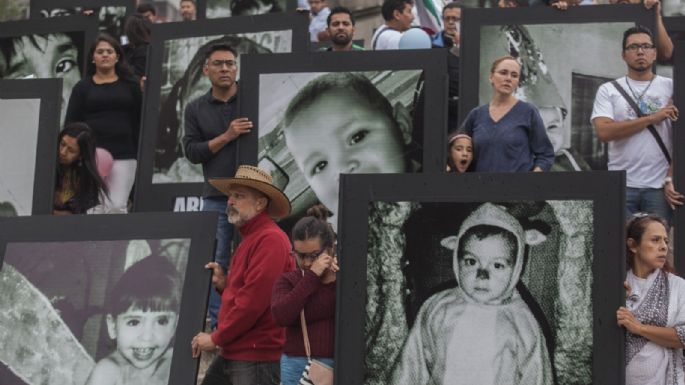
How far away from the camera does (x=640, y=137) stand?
1046 centimetres

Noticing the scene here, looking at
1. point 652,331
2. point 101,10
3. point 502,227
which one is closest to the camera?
point 652,331

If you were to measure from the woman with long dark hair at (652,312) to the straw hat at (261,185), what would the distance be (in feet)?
6.33

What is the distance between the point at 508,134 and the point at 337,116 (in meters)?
1.25

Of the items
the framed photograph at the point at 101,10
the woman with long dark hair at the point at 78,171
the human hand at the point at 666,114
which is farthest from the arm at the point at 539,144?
the framed photograph at the point at 101,10

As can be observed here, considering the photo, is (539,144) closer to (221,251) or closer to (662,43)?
(662,43)

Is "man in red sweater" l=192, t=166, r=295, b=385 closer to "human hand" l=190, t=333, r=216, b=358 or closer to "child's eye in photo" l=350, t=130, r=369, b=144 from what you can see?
"human hand" l=190, t=333, r=216, b=358

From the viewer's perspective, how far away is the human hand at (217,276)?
8.34 metres

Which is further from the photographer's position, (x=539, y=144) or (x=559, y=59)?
(x=559, y=59)

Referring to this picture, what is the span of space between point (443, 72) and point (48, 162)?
2777 mm

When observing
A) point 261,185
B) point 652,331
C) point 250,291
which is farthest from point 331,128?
point 652,331

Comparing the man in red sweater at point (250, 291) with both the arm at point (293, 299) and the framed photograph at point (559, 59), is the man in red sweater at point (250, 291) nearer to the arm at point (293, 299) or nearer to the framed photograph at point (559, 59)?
the arm at point (293, 299)

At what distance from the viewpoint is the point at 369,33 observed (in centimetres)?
2070

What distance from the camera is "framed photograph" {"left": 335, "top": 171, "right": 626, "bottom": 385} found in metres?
7.43

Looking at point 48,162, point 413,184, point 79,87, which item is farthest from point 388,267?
point 79,87
